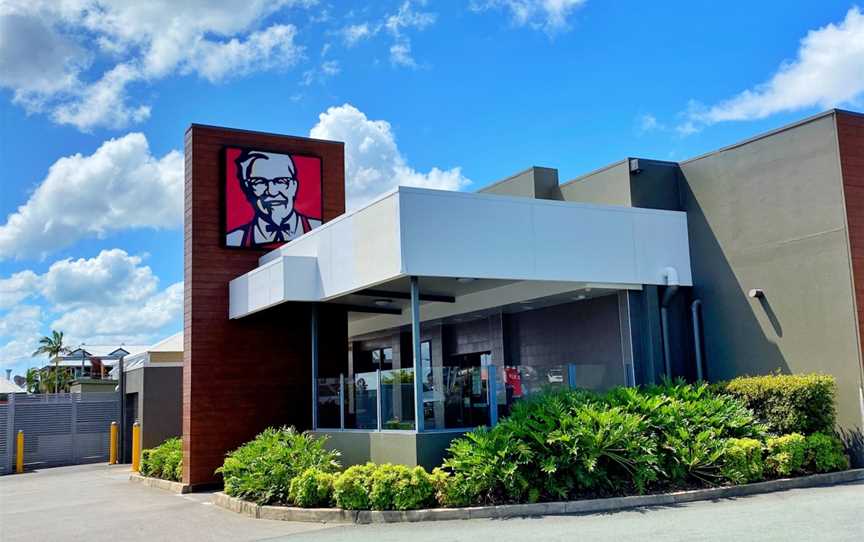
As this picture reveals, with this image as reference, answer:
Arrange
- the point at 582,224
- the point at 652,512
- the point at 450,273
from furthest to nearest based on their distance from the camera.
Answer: the point at 582,224
the point at 450,273
the point at 652,512

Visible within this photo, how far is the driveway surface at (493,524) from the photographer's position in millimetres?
9305

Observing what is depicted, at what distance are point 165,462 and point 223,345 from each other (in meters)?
3.78

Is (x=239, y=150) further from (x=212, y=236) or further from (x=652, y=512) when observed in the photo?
(x=652, y=512)

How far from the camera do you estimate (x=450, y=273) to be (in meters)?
13.7

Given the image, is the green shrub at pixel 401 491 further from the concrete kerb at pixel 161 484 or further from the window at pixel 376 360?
the window at pixel 376 360

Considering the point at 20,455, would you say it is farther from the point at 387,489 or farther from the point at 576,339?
the point at 387,489

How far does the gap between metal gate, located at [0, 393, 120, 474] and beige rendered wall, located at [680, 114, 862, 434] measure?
2128cm

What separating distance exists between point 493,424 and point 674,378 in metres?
4.75

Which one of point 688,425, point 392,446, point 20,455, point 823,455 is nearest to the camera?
point 688,425

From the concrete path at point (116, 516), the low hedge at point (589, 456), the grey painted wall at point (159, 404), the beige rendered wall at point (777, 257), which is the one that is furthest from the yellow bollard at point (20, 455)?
the beige rendered wall at point (777, 257)

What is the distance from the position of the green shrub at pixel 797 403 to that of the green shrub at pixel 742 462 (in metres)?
1.50

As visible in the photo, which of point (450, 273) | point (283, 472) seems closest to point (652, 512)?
point (450, 273)

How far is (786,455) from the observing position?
12.7m

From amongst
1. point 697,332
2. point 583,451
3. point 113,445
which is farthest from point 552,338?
point 113,445
